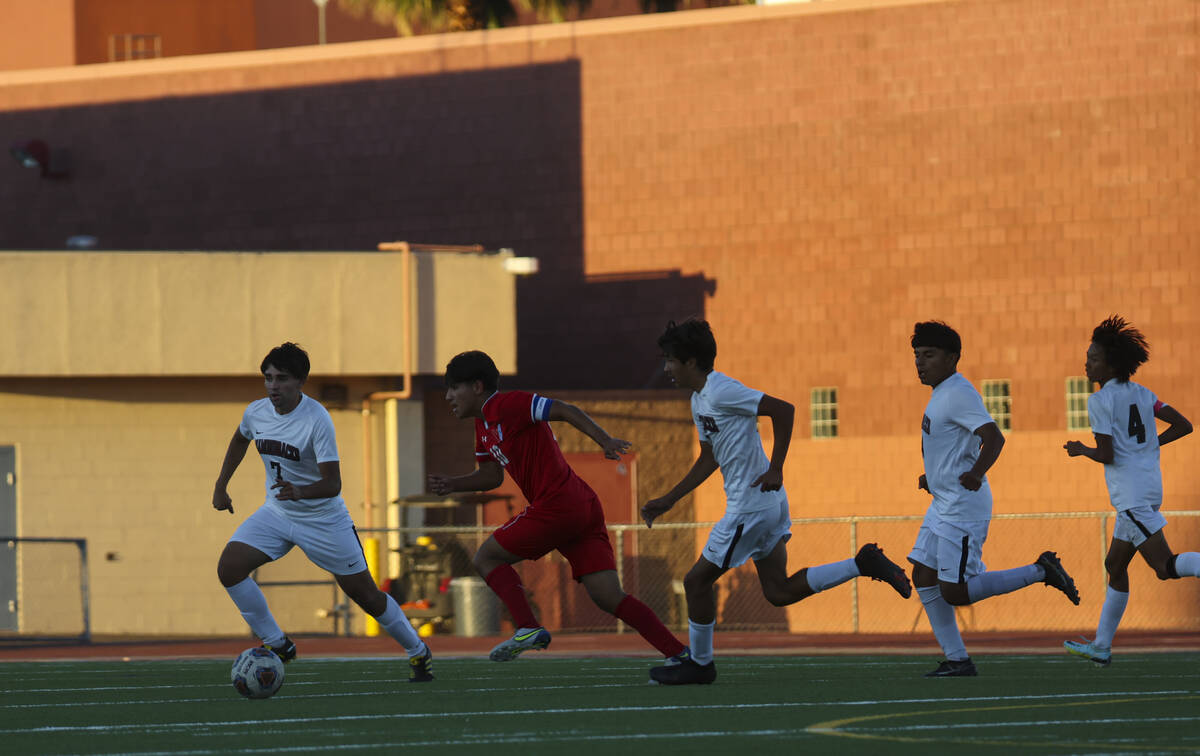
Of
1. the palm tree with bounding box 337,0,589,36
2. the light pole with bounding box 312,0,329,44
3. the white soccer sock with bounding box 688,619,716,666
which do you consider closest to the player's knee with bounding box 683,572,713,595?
the white soccer sock with bounding box 688,619,716,666

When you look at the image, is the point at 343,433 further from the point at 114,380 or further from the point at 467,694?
the point at 467,694

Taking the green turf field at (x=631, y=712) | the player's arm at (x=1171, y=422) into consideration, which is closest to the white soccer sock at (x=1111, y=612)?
the green turf field at (x=631, y=712)

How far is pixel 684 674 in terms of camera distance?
34.8 ft

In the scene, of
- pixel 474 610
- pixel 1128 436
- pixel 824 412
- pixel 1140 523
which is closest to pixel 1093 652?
pixel 1140 523

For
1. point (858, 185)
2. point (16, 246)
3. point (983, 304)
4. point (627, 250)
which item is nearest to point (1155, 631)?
point (983, 304)

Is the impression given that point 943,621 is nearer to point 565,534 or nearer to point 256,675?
point 565,534

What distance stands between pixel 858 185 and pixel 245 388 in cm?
898

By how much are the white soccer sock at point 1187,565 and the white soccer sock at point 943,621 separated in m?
1.41

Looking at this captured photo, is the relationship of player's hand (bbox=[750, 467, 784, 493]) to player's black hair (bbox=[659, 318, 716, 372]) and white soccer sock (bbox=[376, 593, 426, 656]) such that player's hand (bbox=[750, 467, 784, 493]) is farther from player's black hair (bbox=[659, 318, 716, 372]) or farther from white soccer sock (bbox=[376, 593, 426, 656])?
white soccer sock (bbox=[376, 593, 426, 656])

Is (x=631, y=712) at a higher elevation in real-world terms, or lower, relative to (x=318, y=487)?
lower

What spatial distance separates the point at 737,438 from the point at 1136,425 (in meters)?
2.74

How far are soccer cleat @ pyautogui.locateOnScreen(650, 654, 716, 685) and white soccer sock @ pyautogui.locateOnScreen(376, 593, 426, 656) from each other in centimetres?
164

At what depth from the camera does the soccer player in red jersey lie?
34.2 feet

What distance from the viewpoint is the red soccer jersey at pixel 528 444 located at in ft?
34.4
